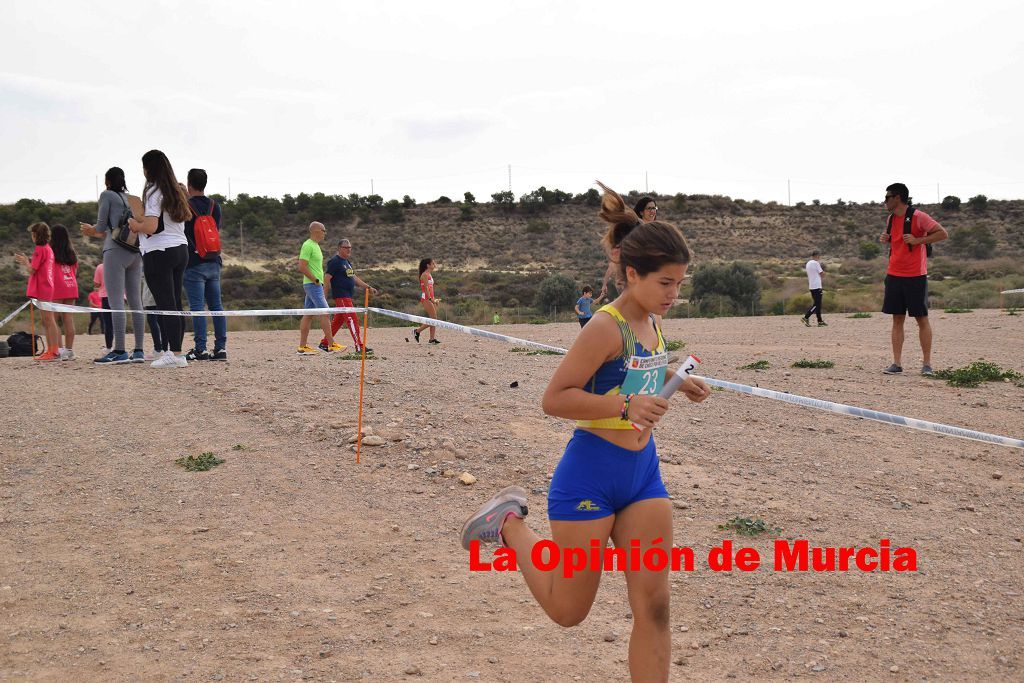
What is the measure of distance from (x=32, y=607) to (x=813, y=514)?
13.7 ft

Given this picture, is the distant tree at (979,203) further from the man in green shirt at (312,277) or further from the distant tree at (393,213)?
the man in green shirt at (312,277)

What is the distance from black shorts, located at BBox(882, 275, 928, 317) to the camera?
9.74 meters

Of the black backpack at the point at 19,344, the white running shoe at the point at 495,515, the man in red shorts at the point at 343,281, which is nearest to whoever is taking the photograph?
the white running shoe at the point at 495,515

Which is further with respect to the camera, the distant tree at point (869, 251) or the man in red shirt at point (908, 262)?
the distant tree at point (869, 251)

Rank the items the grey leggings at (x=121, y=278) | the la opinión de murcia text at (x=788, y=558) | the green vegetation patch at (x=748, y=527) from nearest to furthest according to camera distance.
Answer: the la opinión de murcia text at (x=788, y=558)
the green vegetation patch at (x=748, y=527)
the grey leggings at (x=121, y=278)

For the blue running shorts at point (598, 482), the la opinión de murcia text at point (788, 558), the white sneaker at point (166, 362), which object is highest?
the blue running shorts at point (598, 482)

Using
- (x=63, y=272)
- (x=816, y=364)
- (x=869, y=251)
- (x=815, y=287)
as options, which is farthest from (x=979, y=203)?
(x=63, y=272)

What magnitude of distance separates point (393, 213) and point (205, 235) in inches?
2479

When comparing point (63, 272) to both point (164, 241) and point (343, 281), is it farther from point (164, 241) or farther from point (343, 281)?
point (343, 281)

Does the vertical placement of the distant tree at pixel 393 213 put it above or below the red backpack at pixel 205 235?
above

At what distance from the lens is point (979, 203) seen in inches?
2943

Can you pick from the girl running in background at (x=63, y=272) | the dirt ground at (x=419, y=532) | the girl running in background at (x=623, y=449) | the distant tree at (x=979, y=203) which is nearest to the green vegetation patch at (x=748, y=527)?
the dirt ground at (x=419, y=532)

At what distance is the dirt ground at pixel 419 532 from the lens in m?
3.67

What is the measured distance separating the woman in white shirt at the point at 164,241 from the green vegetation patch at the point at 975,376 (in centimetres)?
830
